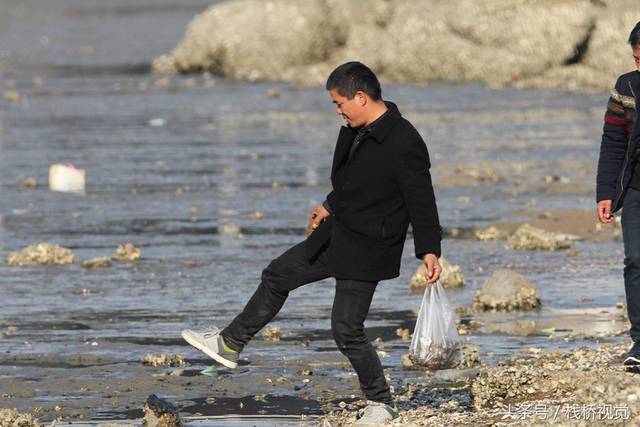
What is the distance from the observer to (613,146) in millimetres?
8812

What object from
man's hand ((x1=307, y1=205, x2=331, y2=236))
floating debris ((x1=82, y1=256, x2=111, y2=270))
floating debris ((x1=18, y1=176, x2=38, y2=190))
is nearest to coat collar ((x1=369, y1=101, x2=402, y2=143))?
man's hand ((x1=307, y1=205, x2=331, y2=236))

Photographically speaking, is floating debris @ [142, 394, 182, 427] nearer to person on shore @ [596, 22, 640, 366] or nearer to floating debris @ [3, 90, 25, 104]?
person on shore @ [596, 22, 640, 366]

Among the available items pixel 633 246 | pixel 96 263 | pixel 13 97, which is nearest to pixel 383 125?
pixel 633 246

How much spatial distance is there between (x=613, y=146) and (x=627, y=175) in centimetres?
21

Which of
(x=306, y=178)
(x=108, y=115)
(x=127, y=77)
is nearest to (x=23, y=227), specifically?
(x=306, y=178)

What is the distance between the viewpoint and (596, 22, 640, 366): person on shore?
8.61 metres

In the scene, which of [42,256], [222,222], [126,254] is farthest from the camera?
[222,222]

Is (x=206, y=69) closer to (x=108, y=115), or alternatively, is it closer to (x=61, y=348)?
(x=108, y=115)

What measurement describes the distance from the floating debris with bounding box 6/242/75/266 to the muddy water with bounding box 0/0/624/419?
0.19 meters

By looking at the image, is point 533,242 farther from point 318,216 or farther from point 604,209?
point 318,216

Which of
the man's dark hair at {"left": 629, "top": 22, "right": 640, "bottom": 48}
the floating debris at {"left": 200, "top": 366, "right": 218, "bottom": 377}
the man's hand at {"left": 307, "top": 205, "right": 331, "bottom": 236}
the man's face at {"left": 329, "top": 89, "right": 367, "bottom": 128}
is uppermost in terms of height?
the man's dark hair at {"left": 629, "top": 22, "right": 640, "bottom": 48}

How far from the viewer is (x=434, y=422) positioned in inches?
315

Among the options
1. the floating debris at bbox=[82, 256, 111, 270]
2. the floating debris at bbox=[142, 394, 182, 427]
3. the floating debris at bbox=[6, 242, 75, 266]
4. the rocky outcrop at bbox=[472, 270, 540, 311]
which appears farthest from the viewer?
the floating debris at bbox=[6, 242, 75, 266]

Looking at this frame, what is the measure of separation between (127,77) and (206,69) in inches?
77.3
